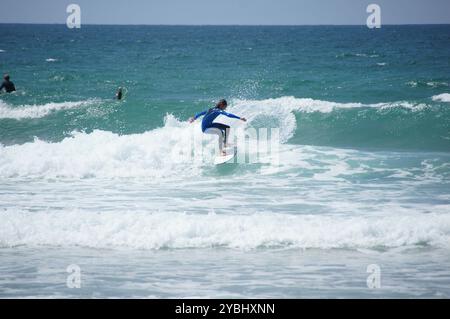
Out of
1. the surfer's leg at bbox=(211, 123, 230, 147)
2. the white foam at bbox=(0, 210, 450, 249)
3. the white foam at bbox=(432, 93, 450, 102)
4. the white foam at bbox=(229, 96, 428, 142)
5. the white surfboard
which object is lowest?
the white foam at bbox=(0, 210, 450, 249)

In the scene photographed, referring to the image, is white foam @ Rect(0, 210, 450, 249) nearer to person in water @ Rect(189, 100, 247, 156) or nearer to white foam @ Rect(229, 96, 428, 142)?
person in water @ Rect(189, 100, 247, 156)

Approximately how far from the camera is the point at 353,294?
7.28 metres

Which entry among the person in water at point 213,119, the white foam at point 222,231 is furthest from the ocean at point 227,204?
the person in water at point 213,119

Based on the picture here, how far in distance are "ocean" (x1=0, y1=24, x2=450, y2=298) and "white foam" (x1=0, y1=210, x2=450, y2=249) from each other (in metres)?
0.03

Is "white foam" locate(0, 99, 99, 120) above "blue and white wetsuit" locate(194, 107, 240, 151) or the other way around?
above

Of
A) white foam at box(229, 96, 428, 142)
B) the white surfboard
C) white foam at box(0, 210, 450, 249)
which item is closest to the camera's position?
A: white foam at box(0, 210, 450, 249)

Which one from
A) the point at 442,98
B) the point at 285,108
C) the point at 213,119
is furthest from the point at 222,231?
the point at 442,98

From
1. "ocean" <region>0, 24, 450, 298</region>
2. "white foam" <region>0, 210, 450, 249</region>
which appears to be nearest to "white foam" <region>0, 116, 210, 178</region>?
"ocean" <region>0, 24, 450, 298</region>

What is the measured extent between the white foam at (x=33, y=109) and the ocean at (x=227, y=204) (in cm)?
8

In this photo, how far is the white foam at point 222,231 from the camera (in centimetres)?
930

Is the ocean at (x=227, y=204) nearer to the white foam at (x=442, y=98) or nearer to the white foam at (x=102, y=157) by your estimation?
the white foam at (x=102, y=157)

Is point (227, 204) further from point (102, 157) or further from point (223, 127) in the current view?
point (102, 157)

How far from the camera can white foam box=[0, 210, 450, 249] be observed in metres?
9.30
